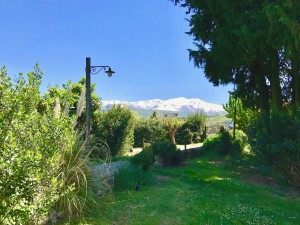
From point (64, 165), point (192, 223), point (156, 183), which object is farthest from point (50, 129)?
point (156, 183)

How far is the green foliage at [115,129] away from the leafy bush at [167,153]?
425cm

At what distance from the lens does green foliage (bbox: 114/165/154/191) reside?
6.27 metres

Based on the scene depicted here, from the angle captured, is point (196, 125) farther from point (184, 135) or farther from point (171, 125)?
point (171, 125)

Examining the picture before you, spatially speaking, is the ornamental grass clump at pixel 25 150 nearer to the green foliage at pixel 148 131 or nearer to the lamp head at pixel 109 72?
the lamp head at pixel 109 72

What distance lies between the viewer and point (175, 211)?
513cm

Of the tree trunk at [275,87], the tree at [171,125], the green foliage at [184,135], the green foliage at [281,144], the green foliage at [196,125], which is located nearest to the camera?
the green foliage at [281,144]

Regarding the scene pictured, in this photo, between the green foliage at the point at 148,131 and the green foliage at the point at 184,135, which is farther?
the green foliage at the point at 184,135

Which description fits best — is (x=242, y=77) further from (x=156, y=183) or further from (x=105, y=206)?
(x=105, y=206)

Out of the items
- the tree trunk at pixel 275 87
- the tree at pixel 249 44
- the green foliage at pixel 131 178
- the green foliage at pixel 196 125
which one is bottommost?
the green foliage at pixel 131 178

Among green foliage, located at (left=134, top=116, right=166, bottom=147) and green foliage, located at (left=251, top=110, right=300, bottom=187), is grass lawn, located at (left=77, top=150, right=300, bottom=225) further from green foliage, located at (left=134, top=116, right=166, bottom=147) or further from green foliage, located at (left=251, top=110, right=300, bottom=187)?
green foliage, located at (left=134, top=116, right=166, bottom=147)

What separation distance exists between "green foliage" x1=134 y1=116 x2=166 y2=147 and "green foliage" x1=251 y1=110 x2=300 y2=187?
12.0 m

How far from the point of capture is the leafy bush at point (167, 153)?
33.6 ft

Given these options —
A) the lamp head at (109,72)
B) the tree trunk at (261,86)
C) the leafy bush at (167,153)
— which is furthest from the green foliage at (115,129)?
the tree trunk at (261,86)

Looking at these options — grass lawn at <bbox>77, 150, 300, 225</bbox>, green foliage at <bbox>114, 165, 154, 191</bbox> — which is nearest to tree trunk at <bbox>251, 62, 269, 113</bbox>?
grass lawn at <bbox>77, 150, 300, 225</bbox>
